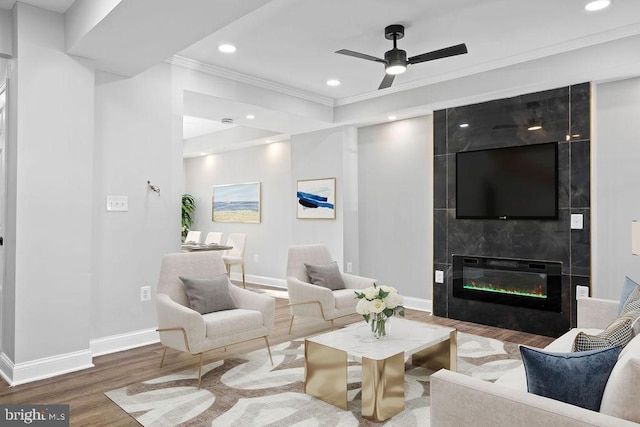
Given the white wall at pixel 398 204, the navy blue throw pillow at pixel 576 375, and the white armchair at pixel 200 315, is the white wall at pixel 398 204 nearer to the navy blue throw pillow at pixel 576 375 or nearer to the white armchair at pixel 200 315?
the white armchair at pixel 200 315

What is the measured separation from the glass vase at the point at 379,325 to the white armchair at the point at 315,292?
3.90 ft

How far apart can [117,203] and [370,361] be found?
2622 mm

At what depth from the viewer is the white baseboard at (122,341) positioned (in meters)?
3.65

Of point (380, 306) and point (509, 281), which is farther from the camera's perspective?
point (509, 281)

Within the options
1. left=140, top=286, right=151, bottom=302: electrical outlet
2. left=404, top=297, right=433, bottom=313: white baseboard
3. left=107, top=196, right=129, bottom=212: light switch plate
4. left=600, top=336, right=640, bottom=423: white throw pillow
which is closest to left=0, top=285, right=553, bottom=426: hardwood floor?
left=140, top=286, right=151, bottom=302: electrical outlet

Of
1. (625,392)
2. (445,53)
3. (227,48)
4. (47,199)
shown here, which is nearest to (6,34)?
(47,199)

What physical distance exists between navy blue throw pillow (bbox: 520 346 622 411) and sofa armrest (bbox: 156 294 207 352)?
2177 millimetres

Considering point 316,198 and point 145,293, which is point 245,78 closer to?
point 316,198

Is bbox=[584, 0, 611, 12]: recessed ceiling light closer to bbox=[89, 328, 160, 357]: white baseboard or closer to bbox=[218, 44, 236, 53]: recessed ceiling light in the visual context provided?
bbox=[218, 44, 236, 53]: recessed ceiling light

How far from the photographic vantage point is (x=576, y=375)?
1429mm

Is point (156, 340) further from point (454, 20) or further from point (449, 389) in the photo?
point (454, 20)

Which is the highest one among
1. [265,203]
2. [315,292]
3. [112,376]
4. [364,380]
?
[265,203]

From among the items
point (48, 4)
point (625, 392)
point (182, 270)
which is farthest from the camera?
point (182, 270)

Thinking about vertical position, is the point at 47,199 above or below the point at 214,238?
above
